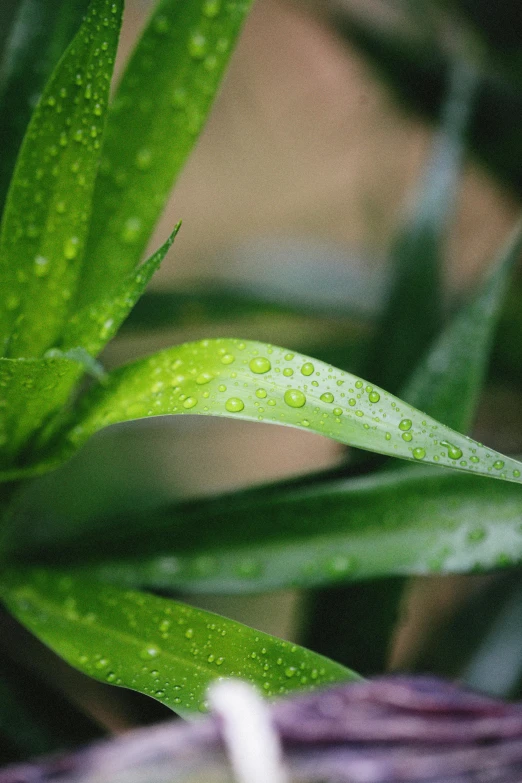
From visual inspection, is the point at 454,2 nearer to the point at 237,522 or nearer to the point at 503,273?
the point at 503,273

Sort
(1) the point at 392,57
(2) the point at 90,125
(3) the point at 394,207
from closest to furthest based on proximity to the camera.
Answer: (2) the point at 90,125 < (1) the point at 392,57 < (3) the point at 394,207

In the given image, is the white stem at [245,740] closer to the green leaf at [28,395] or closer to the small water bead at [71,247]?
the green leaf at [28,395]

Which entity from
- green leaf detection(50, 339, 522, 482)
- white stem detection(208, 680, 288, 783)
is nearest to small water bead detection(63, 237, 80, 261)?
green leaf detection(50, 339, 522, 482)

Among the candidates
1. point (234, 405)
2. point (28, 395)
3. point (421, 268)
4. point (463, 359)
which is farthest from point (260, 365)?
point (421, 268)

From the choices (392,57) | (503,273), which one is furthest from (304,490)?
(392,57)

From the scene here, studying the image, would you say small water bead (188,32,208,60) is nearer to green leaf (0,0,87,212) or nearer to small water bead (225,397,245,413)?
green leaf (0,0,87,212)

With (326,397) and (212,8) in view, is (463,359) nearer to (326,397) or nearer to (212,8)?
(326,397)
